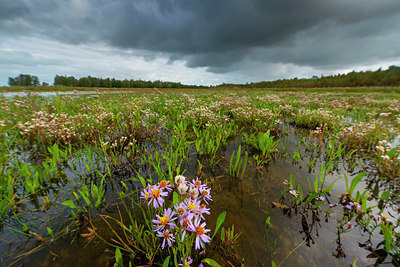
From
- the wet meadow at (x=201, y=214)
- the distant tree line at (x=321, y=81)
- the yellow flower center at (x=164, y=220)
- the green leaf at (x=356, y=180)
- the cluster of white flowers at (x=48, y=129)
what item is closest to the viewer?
the yellow flower center at (x=164, y=220)

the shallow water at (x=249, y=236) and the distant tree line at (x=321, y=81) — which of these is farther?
the distant tree line at (x=321, y=81)

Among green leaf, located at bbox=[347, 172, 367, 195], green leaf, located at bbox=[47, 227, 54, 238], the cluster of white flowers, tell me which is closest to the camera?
green leaf, located at bbox=[47, 227, 54, 238]

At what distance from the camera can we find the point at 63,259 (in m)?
1.33

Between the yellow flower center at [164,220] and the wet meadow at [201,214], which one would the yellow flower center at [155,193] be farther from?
the yellow flower center at [164,220]

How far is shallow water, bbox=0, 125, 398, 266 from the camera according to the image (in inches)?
52.7

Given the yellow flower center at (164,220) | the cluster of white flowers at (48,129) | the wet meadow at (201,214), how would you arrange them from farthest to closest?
1. the cluster of white flowers at (48,129)
2. the wet meadow at (201,214)
3. the yellow flower center at (164,220)

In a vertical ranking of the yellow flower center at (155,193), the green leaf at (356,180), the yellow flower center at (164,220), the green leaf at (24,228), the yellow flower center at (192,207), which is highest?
the yellow flower center at (155,193)

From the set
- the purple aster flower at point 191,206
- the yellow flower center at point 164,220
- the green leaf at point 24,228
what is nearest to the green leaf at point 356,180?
the purple aster flower at point 191,206

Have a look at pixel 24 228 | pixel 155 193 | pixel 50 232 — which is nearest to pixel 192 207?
pixel 155 193

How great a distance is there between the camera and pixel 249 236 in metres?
1.56

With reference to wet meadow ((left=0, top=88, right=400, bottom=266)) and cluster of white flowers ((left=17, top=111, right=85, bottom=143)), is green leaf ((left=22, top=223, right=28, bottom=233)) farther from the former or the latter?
cluster of white flowers ((left=17, top=111, right=85, bottom=143))

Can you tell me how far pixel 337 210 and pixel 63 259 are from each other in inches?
123

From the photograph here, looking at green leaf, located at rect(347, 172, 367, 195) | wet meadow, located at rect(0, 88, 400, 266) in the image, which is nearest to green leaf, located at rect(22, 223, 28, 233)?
wet meadow, located at rect(0, 88, 400, 266)

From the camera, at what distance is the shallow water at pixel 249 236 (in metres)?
1.34
